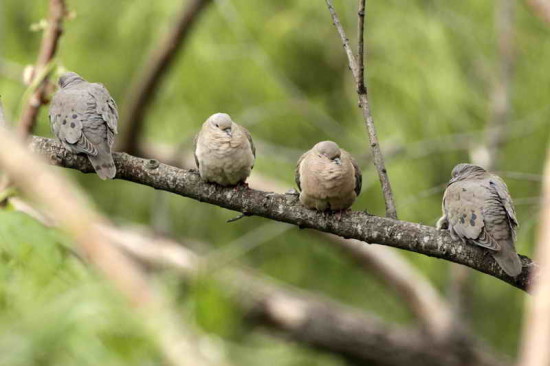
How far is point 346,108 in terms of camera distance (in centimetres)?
828

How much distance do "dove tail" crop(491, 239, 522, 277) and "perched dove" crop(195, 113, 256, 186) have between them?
41.4 inches

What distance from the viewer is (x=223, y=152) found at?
310 cm

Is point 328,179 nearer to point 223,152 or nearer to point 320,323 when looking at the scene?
point 223,152

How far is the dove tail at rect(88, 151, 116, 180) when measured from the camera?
282 cm

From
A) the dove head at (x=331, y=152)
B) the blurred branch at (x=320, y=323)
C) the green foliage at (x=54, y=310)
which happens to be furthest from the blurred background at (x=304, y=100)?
the dove head at (x=331, y=152)

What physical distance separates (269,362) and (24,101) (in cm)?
514

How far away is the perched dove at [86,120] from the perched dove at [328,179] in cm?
76

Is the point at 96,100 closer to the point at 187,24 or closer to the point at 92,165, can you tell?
the point at 92,165

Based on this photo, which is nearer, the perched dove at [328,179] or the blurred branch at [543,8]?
the blurred branch at [543,8]

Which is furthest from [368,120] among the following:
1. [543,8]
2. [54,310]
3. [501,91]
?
[501,91]

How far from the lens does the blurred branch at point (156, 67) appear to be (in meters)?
5.99

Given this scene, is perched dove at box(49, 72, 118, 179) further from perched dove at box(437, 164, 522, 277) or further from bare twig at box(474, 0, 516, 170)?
bare twig at box(474, 0, 516, 170)

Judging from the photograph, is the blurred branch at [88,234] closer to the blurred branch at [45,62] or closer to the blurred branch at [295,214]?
the blurred branch at [295,214]

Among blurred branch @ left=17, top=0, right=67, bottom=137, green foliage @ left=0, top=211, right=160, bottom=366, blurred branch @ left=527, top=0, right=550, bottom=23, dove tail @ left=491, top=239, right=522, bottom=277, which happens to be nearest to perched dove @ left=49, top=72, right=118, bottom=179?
blurred branch @ left=17, top=0, right=67, bottom=137
